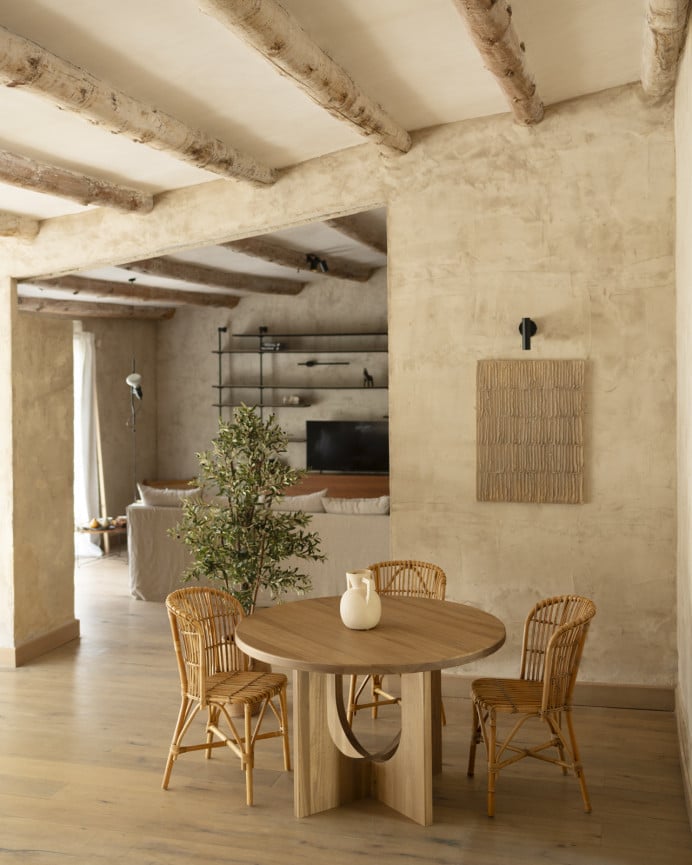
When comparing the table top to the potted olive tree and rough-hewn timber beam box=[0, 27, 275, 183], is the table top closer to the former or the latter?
the potted olive tree

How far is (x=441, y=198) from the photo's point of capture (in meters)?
5.24

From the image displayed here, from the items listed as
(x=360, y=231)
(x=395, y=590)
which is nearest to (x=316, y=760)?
(x=395, y=590)

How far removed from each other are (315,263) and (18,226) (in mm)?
3282

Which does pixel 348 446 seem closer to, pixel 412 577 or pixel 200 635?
pixel 412 577

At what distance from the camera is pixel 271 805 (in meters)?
3.85

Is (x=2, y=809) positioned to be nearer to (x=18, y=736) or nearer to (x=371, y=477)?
(x=18, y=736)

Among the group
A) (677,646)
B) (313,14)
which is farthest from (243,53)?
(677,646)

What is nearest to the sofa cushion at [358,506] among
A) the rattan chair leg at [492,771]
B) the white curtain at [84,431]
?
the rattan chair leg at [492,771]

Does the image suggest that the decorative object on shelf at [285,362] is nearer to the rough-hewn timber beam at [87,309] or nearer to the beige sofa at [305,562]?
the rough-hewn timber beam at [87,309]

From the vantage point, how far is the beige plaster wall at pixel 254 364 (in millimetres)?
11188

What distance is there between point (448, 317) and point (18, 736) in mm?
3283

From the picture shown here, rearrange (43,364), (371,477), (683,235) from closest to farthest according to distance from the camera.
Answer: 1. (683,235)
2. (43,364)
3. (371,477)

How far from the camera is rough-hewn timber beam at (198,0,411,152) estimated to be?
10.1 ft

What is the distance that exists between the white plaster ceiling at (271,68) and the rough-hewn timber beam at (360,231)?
4.81 ft
